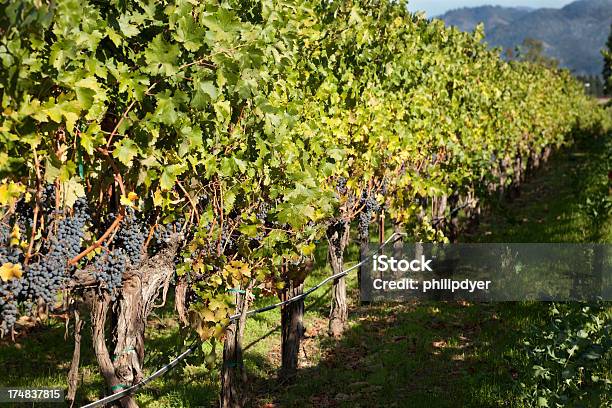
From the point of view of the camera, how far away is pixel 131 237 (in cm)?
482

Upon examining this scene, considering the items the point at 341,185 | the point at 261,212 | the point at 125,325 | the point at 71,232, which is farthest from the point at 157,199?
the point at 341,185

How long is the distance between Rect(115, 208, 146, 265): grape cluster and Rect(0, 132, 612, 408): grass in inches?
40.8

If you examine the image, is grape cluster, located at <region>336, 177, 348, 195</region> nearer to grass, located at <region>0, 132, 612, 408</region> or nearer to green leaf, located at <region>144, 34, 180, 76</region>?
grass, located at <region>0, 132, 612, 408</region>

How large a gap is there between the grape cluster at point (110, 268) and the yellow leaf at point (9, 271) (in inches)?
32.0

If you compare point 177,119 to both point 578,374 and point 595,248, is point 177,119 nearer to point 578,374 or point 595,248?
point 578,374

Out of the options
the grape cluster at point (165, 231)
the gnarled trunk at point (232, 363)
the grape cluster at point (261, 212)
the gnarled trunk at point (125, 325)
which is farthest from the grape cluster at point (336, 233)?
the gnarled trunk at point (125, 325)

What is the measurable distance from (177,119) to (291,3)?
198 centimetres

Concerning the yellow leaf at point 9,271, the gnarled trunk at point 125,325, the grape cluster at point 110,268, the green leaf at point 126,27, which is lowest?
the gnarled trunk at point 125,325

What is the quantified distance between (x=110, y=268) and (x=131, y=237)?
0.95 feet

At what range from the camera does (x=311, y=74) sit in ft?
26.8

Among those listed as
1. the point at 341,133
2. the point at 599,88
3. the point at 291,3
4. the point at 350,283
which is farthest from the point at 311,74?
the point at 599,88

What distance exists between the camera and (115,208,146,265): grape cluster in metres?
4.80

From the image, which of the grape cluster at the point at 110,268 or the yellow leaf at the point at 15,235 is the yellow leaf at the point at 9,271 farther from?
the grape cluster at the point at 110,268

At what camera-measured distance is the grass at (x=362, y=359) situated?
7.44 meters
